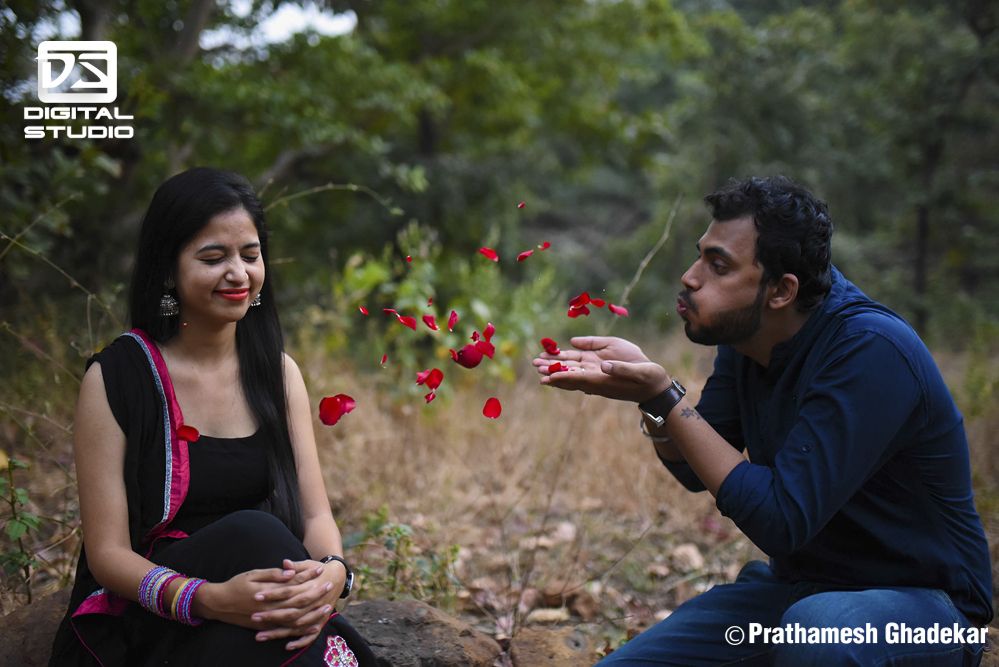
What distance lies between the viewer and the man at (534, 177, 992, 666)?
190 centimetres

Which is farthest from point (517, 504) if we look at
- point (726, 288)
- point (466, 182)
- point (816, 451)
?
point (466, 182)

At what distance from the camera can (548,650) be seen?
2592 millimetres

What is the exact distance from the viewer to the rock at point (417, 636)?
241cm

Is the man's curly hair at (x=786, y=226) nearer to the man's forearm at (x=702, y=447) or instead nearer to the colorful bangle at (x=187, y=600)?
the man's forearm at (x=702, y=447)

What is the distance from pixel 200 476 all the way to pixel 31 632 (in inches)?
30.2

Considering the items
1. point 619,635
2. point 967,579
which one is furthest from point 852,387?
point 619,635

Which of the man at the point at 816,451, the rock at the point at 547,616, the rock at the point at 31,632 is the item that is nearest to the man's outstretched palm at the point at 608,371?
the man at the point at 816,451

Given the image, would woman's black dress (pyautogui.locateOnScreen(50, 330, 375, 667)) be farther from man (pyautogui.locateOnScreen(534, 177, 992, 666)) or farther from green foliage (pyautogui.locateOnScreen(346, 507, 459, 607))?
green foliage (pyautogui.locateOnScreen(346, 507, 459, 607))

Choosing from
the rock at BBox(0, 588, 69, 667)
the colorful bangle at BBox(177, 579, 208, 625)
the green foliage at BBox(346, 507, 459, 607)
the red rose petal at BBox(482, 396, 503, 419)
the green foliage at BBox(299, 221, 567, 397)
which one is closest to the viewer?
the colorful bangle at BBox(177, 579, 208, 625)

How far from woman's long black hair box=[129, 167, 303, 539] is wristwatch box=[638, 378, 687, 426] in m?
0.91

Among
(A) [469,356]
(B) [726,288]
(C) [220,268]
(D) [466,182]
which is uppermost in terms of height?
(D) [466,182]

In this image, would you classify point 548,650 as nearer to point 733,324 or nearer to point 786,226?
point 733,324

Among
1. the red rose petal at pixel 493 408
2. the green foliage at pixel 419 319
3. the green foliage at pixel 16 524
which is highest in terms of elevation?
the green foliage at pixel 419 319

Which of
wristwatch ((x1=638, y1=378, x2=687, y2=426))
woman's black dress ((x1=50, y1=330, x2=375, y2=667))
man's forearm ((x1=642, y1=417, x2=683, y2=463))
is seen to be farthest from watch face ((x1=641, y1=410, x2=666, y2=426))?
woman's black dress ((x1=50, y1=330, x2=375, y2=667))
